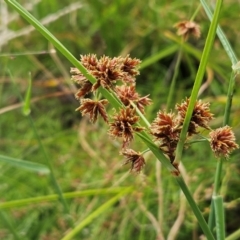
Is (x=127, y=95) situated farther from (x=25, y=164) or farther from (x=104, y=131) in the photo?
(x=104, y=131)

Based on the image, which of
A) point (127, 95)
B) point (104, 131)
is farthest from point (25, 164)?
point (104, 131)

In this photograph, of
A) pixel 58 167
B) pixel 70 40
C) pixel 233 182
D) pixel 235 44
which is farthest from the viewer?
pixel 70 40

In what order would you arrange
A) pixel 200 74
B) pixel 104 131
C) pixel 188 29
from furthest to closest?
pixel 104 131 < pixel 188 29 < pixel 200 74

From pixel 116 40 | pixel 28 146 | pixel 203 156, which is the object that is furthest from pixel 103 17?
pixel 203 156

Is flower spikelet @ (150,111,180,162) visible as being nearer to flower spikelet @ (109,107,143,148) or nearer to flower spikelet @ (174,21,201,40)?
flower spikelet @ (109,107,143,148)

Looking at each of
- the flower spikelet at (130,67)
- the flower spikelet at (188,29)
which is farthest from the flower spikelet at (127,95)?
the flower spikelet at (188,29)

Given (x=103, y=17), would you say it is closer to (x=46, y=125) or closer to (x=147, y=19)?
(x=147, y=19)
